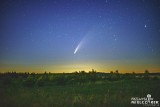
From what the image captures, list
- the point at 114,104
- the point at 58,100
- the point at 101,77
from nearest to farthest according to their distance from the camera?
the point at 114,104
the point at 58,100
the point at 101,77

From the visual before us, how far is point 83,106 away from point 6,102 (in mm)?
2820

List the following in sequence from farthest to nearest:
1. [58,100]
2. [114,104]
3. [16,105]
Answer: [58,100] → [16,105] → [114,104]

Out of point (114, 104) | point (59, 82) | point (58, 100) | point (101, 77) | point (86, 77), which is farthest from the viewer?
point (101, 77)

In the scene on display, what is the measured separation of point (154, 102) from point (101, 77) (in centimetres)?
1535

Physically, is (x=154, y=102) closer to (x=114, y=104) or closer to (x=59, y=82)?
(x=114, y=104)

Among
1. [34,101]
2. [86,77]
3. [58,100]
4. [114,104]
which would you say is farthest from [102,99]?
[86,77]

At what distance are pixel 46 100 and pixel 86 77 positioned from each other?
44.3ft

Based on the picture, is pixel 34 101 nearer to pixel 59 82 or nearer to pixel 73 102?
pixel 73 102

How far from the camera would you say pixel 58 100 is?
786cm

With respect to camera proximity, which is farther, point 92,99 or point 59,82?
point 59,82

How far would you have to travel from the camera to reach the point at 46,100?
7949 millimetres

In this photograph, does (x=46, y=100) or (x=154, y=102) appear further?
(x=46, y=100)

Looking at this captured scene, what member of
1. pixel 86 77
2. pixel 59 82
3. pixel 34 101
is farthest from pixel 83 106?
pixel 86 77

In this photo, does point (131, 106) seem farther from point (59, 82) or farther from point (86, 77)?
point (86, 77)
